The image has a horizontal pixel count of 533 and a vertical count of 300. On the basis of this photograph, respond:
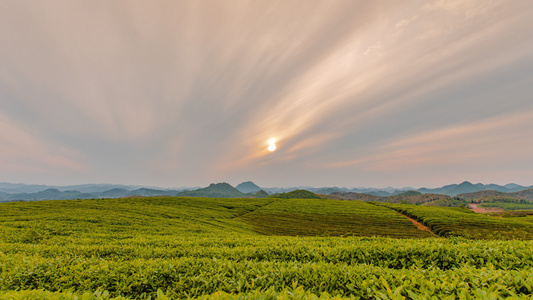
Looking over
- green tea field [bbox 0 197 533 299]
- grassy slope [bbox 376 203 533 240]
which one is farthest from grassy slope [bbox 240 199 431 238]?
green tea field [bbox 0 197 533 299]

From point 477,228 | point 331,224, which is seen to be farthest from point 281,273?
point 477,228

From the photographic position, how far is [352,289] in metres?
4.98

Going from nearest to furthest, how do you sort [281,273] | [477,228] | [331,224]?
[281,273], [477,228], [331,224]

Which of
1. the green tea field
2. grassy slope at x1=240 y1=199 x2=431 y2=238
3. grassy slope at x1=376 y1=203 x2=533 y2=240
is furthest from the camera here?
grassy slope at x1=240 y1=199 x2=431 y2=238

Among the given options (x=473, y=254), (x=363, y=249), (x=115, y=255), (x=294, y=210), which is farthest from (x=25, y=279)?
(x=294, y=210)

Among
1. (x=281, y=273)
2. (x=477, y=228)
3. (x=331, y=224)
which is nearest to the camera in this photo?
(x=281, y=273)

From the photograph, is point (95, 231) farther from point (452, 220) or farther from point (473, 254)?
point (452, 220)

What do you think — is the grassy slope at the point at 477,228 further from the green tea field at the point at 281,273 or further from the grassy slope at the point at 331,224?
the green tea field at the point at 281,273

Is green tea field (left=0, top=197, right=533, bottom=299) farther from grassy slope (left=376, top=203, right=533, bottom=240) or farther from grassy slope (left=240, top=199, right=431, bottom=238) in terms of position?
grassy slope (left=376, top=203, right=533, bottom=240)

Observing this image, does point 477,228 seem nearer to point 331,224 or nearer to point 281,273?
point 331,224

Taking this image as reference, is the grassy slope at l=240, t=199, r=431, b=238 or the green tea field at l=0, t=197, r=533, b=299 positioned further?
the grassy slope at l=240, t=199, r=431, b=238

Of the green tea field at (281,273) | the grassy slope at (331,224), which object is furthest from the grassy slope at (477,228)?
the green tea field at (281,273)

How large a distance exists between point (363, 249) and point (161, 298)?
8.64 meters

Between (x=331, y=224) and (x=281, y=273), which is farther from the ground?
(x=281, y=273)
